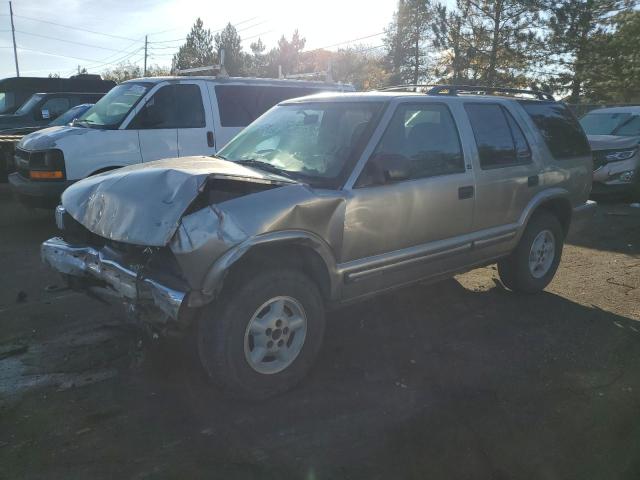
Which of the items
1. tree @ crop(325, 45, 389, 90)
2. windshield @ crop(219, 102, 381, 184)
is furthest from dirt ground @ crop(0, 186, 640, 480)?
tree @ crop(325, 45, 389, 90)

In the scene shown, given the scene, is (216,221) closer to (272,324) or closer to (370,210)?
(272,324)

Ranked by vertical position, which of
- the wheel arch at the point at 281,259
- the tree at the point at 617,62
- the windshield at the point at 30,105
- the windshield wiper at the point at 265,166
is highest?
the tree at the point at 617,62

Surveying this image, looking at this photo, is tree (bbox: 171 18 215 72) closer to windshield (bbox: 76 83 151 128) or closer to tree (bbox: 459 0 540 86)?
tree (bbox: 459 0 540 86)

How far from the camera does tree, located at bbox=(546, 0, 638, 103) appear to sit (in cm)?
2561

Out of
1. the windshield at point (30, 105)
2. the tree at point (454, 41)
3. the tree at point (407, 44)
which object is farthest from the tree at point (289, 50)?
the windshield at point (30, 105)

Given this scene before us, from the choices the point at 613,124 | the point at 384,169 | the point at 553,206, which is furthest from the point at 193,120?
the point at 613,124

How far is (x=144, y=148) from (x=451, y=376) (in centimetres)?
527

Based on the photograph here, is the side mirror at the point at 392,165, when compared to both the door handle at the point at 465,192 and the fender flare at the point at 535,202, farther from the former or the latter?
the fender flare at the point at 535,202

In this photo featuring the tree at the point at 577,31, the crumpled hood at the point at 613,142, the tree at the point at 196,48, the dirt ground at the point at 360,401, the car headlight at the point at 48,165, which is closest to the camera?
the dirt ground at the point at 360,401

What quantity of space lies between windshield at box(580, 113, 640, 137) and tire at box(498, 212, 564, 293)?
729cm

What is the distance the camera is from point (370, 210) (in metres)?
3.63

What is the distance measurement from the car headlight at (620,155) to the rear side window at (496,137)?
664 centimetres

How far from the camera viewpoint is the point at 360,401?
10.8 feet

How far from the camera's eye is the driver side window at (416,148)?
3.64 metres
